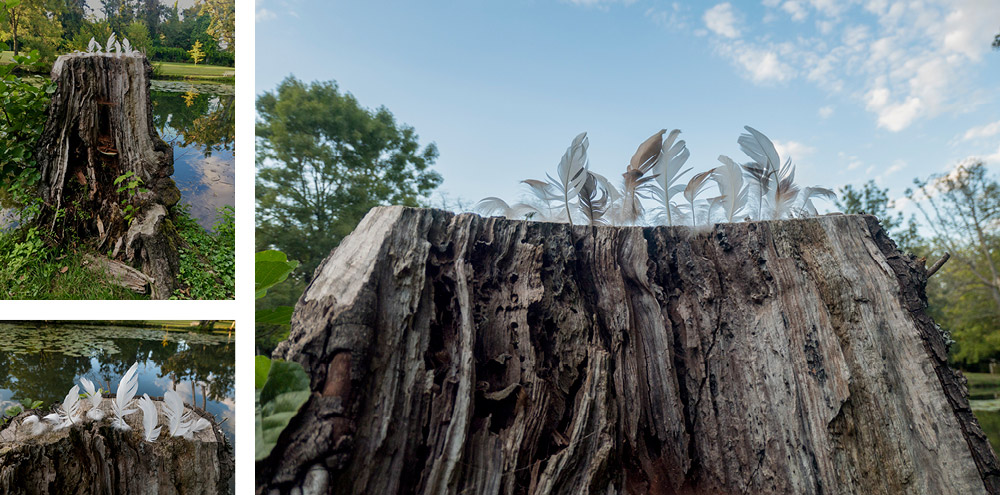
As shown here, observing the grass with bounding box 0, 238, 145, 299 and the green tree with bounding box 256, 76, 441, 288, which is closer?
the grass with bounding box 0, 238, 145, 299

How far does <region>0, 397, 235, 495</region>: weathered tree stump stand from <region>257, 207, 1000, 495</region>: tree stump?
0.22 metres

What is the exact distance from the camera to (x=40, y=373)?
0.79 m

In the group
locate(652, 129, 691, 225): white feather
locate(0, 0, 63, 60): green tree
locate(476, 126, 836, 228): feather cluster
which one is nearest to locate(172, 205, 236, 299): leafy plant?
locate(0, 0, 63, 60): green tree

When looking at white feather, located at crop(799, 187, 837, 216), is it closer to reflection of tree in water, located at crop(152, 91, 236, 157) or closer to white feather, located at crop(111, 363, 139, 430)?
reflection of tree in water, located at crop(152, 91, 236, 157)

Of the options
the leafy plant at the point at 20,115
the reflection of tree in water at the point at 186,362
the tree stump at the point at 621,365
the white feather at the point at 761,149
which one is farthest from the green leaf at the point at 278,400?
the white feather at the point at 761,149

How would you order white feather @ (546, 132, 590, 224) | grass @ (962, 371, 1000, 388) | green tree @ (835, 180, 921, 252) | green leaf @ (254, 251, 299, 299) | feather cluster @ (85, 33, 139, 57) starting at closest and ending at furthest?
feather cluster @ (85, 33, 139, 57) < green leaf @ (254, 251, 299, 299) < white feather @ (546, 132, 590, 224) < grass @ (962, 371, 1000, 388) < green tree @ (835, 180, 921, 252)

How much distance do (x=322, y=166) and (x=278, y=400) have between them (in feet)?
10.7

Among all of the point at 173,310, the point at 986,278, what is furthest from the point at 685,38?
A: the point at 173,310

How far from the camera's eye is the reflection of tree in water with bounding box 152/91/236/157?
84 cm

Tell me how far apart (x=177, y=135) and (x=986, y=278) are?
3967 millimetres

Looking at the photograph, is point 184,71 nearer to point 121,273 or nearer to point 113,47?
point 113,47

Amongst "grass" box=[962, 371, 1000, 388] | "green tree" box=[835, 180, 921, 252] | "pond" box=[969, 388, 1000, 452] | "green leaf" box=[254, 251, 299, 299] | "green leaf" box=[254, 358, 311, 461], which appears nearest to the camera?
"green leaf" box=[254, 358, 311, 461]

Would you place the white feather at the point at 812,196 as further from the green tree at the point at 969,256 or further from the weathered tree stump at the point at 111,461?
the green tree at the point at 969,256

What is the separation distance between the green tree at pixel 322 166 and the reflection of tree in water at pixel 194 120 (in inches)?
98.0
